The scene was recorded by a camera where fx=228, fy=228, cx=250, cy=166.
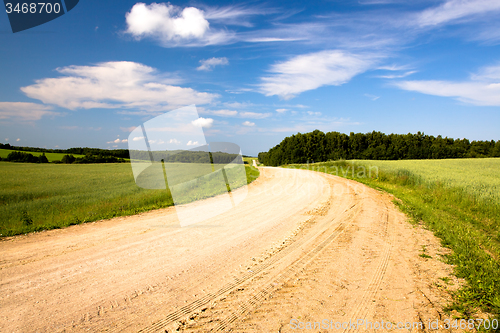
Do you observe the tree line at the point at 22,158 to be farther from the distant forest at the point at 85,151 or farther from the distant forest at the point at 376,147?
the distant forest at the point at 376,147

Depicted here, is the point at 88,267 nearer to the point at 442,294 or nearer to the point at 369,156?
the point at 442,294

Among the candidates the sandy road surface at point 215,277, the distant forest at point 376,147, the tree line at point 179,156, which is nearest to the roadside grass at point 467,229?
the sandy road surface at point 215,277

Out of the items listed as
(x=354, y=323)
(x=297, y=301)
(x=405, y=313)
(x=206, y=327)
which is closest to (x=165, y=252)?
(x=206, y=327)

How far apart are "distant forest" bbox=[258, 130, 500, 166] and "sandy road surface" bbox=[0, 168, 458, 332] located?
66739 millimetres

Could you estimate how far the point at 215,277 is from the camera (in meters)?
4.09

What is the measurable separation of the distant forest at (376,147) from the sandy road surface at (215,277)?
66739 millimetres

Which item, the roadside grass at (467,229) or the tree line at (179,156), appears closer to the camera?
the roadside grass at (467,229)

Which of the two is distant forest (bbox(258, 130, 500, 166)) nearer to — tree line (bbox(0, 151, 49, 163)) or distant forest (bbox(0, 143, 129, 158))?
distant forest (bbox(0, 143, 129, 158))

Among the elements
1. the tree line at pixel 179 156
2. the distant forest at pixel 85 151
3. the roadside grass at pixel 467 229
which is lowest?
the roadside grass at pixel 467 229

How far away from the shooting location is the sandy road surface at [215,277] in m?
3.06

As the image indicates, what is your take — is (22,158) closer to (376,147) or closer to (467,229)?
(467,229)

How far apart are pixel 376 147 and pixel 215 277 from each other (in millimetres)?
79058

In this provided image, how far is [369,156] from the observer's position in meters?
71.9

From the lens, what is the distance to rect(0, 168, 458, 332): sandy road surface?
306 centimetres
